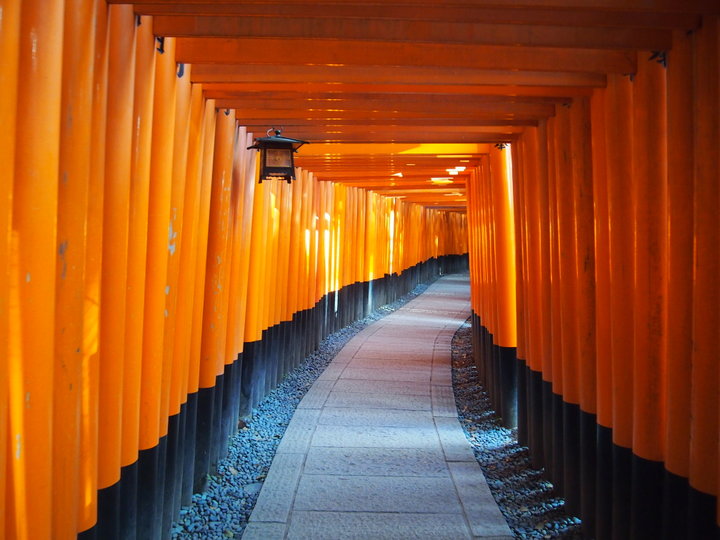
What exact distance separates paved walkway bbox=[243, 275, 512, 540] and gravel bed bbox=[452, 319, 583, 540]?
123 millimetres

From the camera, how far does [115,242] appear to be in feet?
10.5

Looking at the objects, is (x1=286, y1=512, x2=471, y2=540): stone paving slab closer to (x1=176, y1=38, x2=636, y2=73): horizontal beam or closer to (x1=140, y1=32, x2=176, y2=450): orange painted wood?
(x1=140, y1=32, x2=176, y2=450): orange painted wood

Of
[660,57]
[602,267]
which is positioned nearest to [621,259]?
[602,267]

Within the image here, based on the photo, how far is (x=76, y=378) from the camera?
2.76m

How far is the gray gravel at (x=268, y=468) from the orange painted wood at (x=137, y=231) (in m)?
1.44

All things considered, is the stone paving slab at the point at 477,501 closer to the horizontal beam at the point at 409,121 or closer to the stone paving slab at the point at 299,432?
the stone paving slab at the point at 299,432

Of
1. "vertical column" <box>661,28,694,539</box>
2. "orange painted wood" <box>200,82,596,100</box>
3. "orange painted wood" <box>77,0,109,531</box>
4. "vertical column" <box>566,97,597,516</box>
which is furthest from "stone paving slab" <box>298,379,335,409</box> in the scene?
"vertical column" <box>661,28,694,539</box>

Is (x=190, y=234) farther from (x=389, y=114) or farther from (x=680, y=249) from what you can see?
(x=680, y=249)

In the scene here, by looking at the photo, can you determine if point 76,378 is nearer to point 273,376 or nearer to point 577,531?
point 577,531

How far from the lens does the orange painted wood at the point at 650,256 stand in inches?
137

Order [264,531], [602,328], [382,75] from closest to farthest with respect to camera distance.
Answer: [602,328] → [382,75] → [264,531]

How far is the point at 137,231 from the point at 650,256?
2.65m

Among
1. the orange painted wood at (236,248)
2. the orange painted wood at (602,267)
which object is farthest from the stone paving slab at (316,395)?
the orange painted wood at (602,267)

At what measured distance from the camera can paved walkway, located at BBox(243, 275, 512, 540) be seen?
469 centimetres
